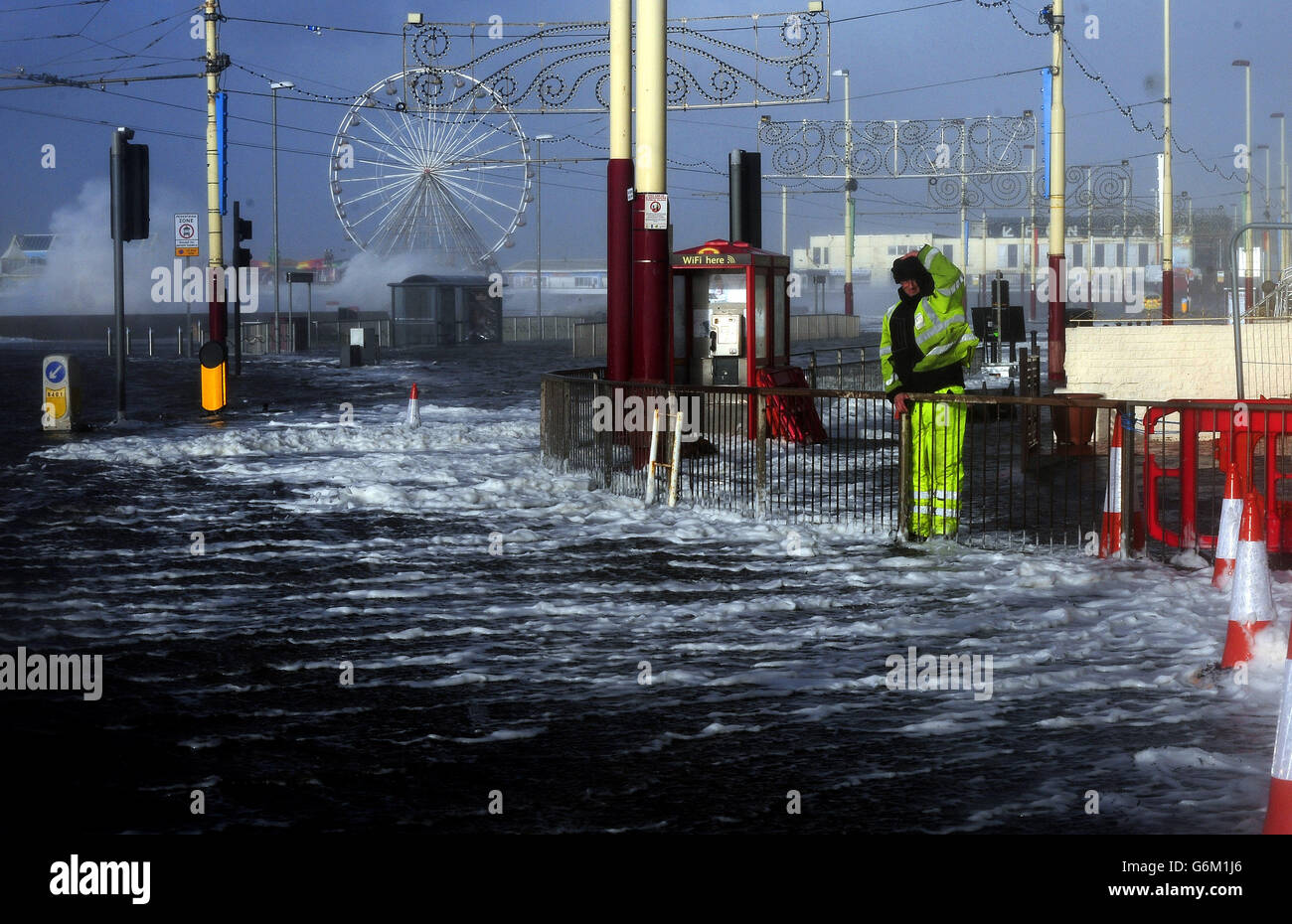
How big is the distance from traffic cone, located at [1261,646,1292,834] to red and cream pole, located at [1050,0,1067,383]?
27263mm

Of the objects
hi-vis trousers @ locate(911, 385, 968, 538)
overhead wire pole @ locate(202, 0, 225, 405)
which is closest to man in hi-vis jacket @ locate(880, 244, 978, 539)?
hi-vis trousers @ locate(911, 385, 968, 538)

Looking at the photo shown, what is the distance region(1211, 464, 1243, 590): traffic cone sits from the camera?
904 cm

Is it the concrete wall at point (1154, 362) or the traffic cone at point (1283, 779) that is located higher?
the concrete wall at point (1154, 362)

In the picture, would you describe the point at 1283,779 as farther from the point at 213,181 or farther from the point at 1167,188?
the point at 1167,188

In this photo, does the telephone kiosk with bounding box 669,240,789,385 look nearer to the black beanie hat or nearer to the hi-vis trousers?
the black beanie hat

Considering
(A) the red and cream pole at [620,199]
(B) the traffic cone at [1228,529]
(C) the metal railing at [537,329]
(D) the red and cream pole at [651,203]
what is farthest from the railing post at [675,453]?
(C) the metal railing at [537,329]

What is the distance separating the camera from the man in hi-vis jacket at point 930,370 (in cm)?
1167

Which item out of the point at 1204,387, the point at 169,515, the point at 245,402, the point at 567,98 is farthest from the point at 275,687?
the point at 567,98

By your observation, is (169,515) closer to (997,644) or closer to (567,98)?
(997,644)

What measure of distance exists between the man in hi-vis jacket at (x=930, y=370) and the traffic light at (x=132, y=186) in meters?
13.2

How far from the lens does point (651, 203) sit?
16.9 m

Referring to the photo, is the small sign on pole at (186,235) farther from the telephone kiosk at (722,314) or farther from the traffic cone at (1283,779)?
the traffic cone at (1283,779)

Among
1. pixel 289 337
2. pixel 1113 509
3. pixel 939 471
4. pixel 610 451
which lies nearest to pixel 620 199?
pixel 610 451
